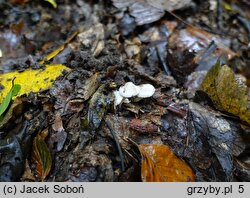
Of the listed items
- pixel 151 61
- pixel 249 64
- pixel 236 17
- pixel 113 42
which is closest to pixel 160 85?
pixel 151 61

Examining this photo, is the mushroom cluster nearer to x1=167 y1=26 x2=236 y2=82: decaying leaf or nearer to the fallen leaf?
the fallen leaf

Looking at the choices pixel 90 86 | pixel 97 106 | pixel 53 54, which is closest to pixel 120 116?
pixel 97 106

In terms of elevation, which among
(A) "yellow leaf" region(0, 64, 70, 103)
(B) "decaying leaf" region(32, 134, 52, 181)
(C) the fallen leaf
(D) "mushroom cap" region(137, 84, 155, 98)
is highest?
(D) "mushroom cap" region(137, 84, 155, 98)

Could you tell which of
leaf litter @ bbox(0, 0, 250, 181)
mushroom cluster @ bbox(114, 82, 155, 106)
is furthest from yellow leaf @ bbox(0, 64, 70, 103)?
mushroom cluster @ bbox(114, 82, 155, 106)

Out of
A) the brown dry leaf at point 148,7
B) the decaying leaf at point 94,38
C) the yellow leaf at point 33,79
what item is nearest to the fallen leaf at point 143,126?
the yellow leaf at point 33,79

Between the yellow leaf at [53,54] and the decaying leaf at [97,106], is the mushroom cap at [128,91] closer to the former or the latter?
the decaying leaf at [97,106]

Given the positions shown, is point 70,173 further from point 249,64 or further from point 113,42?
point 249,64

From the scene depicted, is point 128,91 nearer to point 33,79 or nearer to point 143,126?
point 143,126
